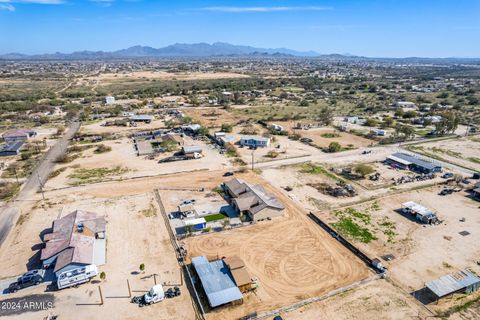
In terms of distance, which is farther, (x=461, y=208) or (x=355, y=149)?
(x=355, y=149)

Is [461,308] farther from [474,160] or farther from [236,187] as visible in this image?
[474,160]

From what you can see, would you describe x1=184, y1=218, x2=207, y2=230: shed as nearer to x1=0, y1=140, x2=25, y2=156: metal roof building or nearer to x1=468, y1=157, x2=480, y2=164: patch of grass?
A: x1=0, y1=140, x2=25, y2=156: metal roof building

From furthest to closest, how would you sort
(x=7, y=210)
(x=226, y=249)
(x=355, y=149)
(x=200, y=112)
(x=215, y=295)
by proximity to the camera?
(x=200, y=112), (x=355, y=149), (x=7, y=210), (x=226, y=249), (x=215, y=295)

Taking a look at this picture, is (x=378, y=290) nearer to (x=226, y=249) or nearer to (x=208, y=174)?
(x=226, y=249)

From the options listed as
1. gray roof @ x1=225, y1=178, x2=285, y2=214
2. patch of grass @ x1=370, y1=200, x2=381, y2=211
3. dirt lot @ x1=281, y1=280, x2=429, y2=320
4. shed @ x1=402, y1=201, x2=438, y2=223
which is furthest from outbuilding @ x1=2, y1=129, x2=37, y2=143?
shed @ x1=402, y1=201, x2=438, y2=223

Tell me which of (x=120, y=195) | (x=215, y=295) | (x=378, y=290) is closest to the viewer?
(x=215, y=295)

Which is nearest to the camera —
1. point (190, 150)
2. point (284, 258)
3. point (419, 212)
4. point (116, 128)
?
point (284, 258)

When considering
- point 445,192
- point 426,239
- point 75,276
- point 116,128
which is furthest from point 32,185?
point 445,192

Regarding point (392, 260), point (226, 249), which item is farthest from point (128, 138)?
point (392, 260)
